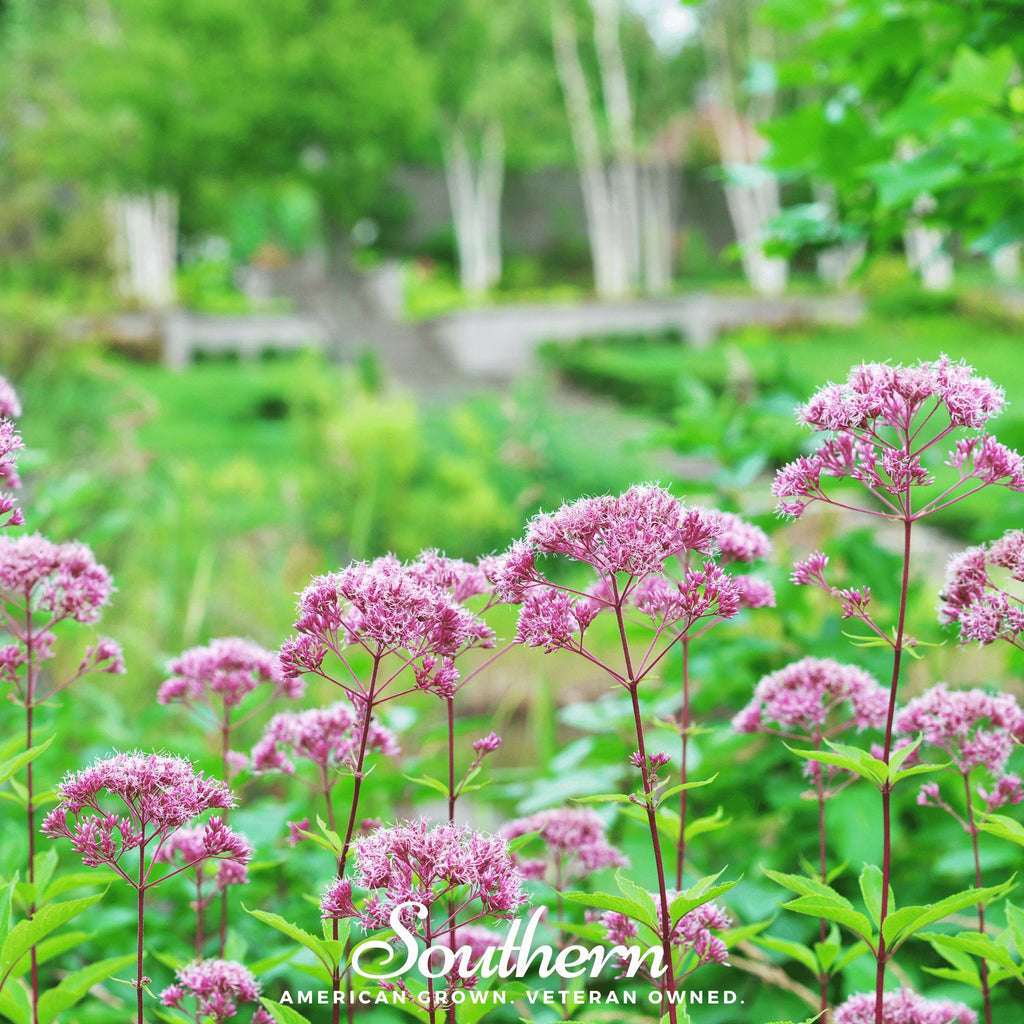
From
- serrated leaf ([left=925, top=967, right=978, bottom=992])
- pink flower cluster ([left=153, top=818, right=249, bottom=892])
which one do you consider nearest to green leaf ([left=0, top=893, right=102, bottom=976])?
pink flower cluster ([left=153, top=818, right=249, bottom=892])

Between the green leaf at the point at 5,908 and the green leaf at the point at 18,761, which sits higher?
the green leaf at the point at 18,761

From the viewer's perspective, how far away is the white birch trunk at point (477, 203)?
2161 centimetres

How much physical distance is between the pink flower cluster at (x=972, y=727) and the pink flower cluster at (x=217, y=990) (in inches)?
27.7

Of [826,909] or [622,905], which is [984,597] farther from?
[622,905]

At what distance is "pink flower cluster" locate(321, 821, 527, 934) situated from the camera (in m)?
0.82

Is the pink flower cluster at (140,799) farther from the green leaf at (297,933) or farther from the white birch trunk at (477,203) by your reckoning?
the white birch trunk at (477,203)

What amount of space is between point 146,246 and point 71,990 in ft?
68.7

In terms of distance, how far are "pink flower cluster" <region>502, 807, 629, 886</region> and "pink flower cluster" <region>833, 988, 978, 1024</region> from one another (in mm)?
292

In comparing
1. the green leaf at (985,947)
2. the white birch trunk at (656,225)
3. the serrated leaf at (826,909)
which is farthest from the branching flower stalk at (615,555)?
the white birch trunk at (656,225)

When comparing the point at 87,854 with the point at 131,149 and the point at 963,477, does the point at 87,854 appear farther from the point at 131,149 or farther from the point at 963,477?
the point at 131,149

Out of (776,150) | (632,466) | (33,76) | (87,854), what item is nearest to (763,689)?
(87,854)

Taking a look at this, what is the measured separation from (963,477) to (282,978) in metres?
1.38

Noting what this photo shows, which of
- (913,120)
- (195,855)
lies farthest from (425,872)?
(913,120)

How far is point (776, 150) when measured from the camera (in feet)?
6.33
